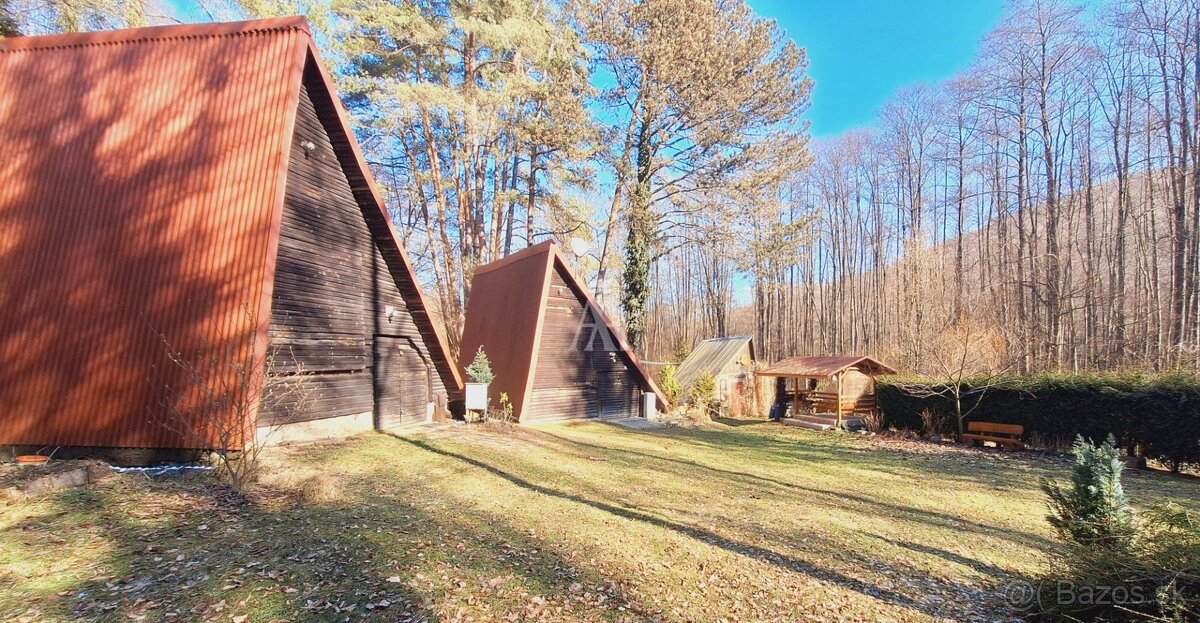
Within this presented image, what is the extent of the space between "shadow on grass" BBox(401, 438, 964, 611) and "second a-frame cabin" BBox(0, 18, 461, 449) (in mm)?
3828

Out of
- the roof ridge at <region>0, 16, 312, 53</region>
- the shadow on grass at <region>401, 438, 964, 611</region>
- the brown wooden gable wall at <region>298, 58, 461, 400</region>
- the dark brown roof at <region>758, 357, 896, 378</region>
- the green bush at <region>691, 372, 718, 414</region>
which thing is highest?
the roof ridge at <region>0, 16, 312, 53</region>

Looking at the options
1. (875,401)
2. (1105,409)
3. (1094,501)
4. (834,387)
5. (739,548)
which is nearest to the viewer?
(1094,501)

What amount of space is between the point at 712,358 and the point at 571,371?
11.7m

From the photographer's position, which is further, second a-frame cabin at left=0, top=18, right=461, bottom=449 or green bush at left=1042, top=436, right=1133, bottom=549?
second a-frame cabin at left=0, top=18, right=461, bottom=449

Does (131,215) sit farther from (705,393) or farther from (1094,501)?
(705,393)

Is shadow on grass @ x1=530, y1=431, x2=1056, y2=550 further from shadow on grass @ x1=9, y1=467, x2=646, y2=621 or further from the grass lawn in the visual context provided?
shadow on grass @ x1=9, y1=467, x2=646, y2=621

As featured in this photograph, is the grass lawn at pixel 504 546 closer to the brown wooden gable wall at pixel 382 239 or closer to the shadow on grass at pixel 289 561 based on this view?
the shadow on grass at pixel 289 561

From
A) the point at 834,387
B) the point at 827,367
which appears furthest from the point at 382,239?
the point at 834,387

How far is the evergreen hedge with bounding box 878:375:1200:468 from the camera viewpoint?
11188 mm

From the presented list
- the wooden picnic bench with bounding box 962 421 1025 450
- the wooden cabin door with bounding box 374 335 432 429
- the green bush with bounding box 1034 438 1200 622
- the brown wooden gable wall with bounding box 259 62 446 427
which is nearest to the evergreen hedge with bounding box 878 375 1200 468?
the wooden picnic bench with bounding box 962 421 1025 450

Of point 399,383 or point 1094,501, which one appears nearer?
point 1094,501

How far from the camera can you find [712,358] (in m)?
26.0

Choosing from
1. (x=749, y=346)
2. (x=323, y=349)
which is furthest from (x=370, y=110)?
(x=749, y=346)

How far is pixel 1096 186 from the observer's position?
22.0 meters
